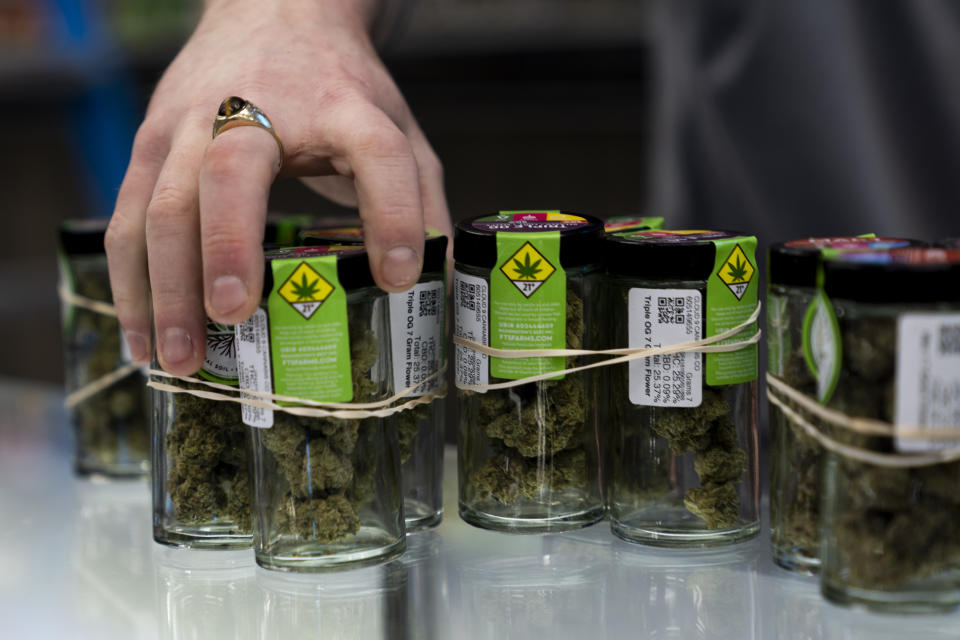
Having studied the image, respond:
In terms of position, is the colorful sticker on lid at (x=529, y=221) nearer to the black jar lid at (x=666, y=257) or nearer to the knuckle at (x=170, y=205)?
the black jar lid at (x=666, y=257)

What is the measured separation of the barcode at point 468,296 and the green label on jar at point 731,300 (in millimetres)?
186

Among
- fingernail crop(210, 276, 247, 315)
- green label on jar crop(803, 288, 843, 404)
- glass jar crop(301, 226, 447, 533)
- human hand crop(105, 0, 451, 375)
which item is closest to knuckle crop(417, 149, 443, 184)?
human hand crop(105, 0, 451, 375)

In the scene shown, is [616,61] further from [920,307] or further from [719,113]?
[920,307]

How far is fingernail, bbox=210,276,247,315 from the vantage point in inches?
28.7

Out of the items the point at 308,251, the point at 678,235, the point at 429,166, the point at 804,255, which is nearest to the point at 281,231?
the point at 429,166

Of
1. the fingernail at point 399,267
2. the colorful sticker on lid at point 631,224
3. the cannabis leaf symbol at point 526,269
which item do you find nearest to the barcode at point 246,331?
the fingernail at point 399,267

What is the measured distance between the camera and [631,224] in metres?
0.94

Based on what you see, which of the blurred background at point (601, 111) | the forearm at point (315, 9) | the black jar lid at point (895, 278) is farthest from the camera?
the blurred background at point (601, 111)

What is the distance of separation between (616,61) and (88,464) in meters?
1.53

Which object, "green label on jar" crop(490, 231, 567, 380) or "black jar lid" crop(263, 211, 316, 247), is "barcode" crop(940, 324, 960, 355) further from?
"black jar lid" crop(263, 211, 316, 247)

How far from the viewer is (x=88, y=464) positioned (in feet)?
3.63

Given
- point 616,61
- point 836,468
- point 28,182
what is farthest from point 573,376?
point 28,182

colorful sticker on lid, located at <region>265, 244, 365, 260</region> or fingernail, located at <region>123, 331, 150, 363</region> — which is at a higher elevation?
colorful sticker on lid, located at <region>265, 244, 365, 260</region>

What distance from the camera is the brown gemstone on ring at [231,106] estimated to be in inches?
32.8
